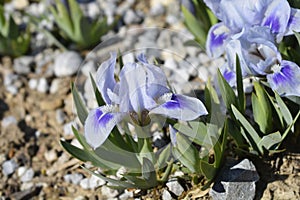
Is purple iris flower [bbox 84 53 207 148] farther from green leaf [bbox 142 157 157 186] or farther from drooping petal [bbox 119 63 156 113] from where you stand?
green leaf [bbox 142 157 157 186]

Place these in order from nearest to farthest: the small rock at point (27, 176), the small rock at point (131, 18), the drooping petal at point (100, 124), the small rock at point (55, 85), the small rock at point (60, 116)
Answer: the drooping petal at point (100, 124) → the small rock at point (27, 176) → the small rock at point (60, 116) → the small rock at point (55, 85) → the small rock at point (131, 18)

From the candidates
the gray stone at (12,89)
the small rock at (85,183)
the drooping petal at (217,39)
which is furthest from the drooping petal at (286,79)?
the gray stone at (12,89)

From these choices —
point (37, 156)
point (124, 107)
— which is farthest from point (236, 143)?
point (37, 156)

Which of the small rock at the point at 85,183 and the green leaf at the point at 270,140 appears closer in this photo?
the green leaf at the point at 270,140

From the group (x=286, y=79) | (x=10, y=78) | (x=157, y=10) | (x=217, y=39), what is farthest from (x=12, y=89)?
(x=286, y=79)

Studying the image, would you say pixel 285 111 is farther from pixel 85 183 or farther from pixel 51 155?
pixel 51 155

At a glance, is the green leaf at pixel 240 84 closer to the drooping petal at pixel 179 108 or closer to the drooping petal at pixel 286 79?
the drooping petal at pixel 286 79

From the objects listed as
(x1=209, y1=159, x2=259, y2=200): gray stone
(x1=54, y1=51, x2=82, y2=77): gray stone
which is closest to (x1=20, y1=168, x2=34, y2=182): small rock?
(x1=54, y1=51, x2=82, y2=77): gray stone

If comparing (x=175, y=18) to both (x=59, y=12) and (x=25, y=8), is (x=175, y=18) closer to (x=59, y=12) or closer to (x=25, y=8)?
(x=59, y=12)
